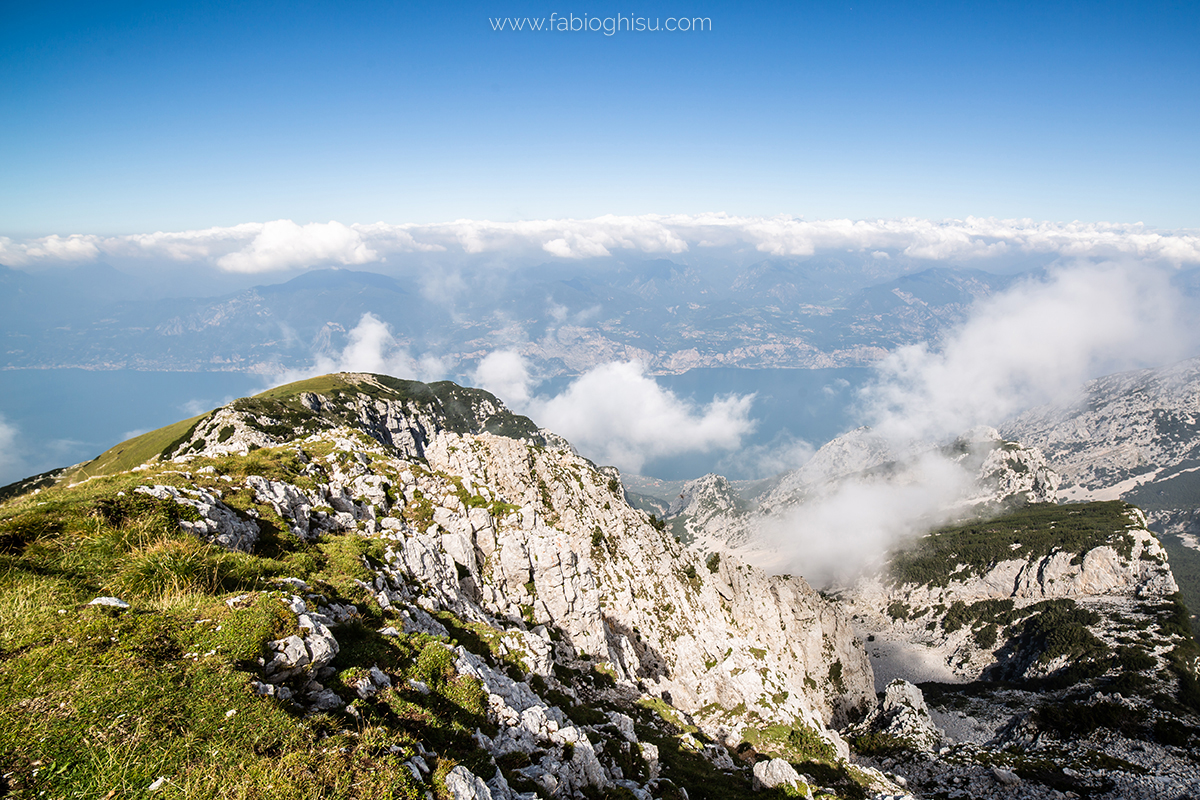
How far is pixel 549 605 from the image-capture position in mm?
38844

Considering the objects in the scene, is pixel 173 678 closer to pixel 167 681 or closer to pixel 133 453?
pixel 167 681

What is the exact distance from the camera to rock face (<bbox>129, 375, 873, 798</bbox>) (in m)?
14.6

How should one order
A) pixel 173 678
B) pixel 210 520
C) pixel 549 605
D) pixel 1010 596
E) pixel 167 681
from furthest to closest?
pixel 1010 596, pixel 549 605, pixel 210 520, pixel 173 678, pixel 167 681

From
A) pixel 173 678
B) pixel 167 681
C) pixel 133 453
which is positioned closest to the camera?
pixel 167 681

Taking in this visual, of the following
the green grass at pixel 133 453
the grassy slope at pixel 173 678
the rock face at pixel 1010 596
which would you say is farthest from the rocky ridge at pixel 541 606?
the green grass at pixel 133 453

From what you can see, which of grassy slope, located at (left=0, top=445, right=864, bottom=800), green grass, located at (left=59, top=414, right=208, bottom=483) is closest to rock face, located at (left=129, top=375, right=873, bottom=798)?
grassy slope, located at (left=0, top=445, right=864, bottom=800)

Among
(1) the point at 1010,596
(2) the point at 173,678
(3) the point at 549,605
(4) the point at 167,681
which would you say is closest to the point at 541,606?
(3) the point at 549,605

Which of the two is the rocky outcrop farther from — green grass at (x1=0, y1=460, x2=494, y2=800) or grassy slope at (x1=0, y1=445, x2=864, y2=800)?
green grass at (x1=0, y1=460, x2=494, y2=800)

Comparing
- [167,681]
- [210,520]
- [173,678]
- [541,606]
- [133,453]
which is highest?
[167,681]

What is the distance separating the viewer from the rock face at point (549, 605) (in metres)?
14.6

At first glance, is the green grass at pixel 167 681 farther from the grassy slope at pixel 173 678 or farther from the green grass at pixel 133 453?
the green grass at pixel 133 453

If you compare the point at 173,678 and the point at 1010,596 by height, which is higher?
the point at 173,678

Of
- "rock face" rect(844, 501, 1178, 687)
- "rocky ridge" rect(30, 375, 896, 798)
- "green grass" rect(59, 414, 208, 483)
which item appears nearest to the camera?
"rocky ridge" rect(30, 375, 896, 798)

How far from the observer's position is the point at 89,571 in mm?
11219
